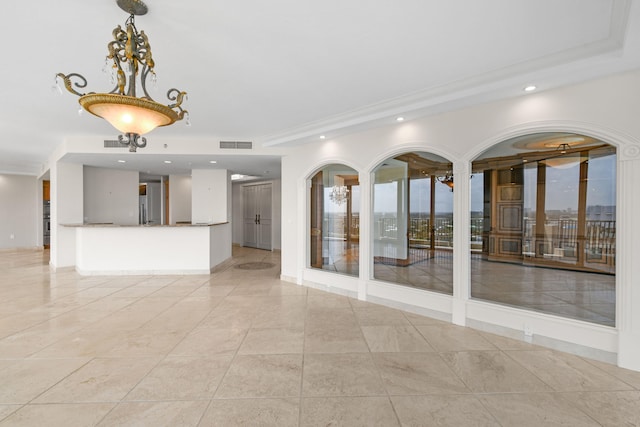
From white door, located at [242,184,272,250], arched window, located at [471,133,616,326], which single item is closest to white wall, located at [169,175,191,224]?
white door, located at [242,184,272,250]

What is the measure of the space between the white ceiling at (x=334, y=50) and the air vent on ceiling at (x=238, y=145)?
1763 mm

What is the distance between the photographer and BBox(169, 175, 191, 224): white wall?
10000mm

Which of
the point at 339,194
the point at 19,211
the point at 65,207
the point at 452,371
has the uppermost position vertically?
the point at 339,194

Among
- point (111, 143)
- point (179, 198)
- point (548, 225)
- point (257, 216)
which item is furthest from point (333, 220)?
point (179, 198)

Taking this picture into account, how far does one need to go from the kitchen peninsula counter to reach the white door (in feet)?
13.9

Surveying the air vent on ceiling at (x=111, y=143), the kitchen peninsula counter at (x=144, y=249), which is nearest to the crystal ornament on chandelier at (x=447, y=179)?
the kitchen peninsula counter at (x=144, y=249)

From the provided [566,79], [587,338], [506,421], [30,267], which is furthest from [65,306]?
[566,79]

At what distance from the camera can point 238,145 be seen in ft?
20.4

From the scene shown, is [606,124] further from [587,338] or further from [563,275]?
[563,275]

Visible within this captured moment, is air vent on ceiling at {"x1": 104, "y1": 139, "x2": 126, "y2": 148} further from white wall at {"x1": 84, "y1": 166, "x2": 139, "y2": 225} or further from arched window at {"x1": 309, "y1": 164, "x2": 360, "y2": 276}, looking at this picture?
arched window at {"x1": 309, "y1": 164, "x2": 360, "y2": 276}

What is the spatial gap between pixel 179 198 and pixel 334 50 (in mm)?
8960

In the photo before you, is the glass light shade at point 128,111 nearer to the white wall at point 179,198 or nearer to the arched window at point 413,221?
the arched window at point 413,221

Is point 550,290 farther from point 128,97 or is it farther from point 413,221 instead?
point 128,97

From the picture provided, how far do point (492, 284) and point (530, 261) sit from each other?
84.1 inches
